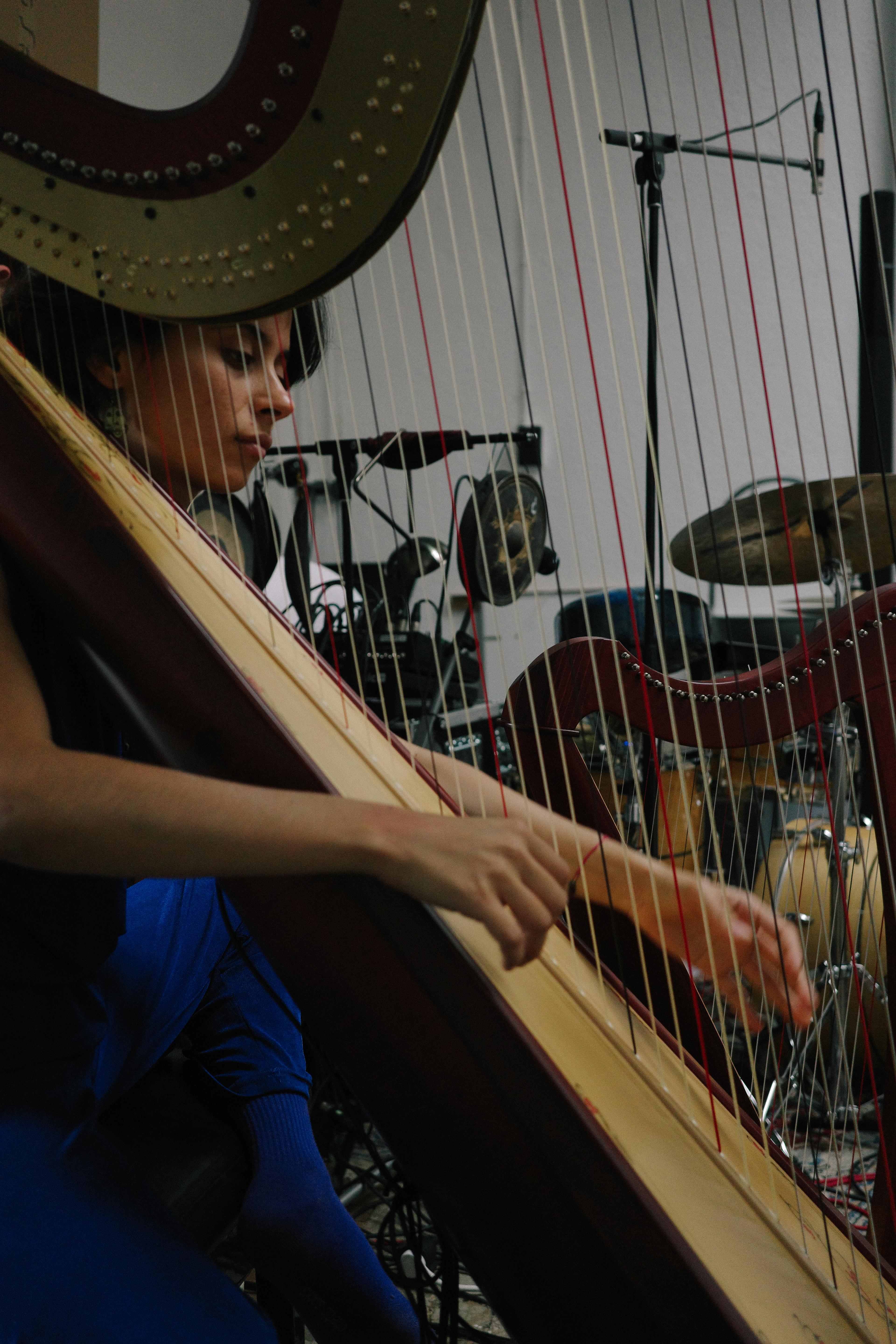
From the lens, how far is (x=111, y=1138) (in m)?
0.81

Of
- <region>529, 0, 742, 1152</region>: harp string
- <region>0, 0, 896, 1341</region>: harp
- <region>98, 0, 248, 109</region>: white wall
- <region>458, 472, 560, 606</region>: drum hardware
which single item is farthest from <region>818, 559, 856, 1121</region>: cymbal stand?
<region>98, 0, 248, 109</region>: white wall

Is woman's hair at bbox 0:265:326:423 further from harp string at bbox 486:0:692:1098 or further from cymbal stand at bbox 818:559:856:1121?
cymbal stand at bbox 818:559:856:1121

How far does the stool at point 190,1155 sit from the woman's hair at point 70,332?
0.67 m

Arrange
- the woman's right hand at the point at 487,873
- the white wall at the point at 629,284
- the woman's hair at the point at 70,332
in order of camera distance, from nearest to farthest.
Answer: the woman's right hand at the point at 487,873 < the woman's hair at the point at 70,332 < the white wall at the point at 629,284

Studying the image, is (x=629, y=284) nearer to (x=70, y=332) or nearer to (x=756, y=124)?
(x=756, y=124)

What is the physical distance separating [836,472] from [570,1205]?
335 centimetres

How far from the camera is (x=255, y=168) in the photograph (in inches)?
26.4

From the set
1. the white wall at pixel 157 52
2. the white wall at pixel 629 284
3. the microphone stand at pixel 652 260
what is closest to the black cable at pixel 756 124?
the microphone stand at pixel 652 260

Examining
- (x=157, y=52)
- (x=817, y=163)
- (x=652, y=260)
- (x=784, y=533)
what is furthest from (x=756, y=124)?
(x=157, y=52)

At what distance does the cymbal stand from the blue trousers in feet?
3.60

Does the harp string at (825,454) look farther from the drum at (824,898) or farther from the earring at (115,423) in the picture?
the earring at (115,423)

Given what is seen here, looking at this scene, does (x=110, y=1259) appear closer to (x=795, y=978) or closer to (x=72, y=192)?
(x=795, y=978)

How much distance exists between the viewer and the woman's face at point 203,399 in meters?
1.03

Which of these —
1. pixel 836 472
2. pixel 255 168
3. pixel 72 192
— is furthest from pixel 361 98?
pixel 836 472
